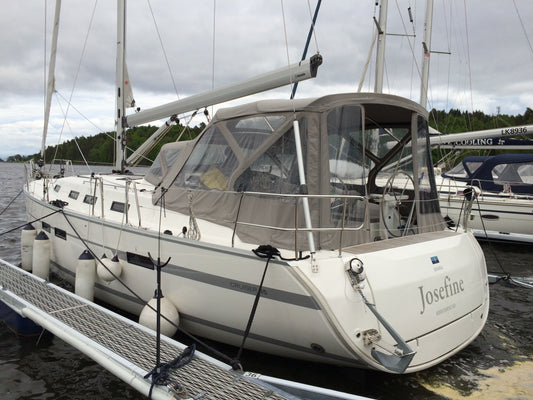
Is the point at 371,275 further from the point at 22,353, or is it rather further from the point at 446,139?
the point at 446,139

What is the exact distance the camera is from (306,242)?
3.97 metres

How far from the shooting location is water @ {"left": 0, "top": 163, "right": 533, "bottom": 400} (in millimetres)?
4074

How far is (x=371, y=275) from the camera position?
3.67 m

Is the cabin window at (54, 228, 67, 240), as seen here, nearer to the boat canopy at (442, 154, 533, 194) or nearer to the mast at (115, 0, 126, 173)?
the mast at (115, 0, 126, 173)

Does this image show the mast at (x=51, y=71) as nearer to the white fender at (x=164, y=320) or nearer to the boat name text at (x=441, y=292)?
the white fender at (x=164, y=320)

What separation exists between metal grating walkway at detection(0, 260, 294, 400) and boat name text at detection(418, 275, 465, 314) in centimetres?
148

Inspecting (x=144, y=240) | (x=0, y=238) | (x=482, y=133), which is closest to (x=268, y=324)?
(x=144, y=240)

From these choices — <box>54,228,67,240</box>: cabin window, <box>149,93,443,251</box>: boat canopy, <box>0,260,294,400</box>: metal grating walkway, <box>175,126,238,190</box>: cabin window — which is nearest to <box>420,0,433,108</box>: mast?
<box>149,93,443,251</box>: boat canopy

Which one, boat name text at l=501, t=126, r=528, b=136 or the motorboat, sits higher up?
boat name text at l=501, t=126, r=528, b=136

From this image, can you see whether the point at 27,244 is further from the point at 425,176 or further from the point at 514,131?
the point at 514,131

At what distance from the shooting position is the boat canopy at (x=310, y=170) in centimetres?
414

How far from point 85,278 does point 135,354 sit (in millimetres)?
2034

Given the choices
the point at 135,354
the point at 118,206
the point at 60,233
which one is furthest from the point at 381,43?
the point at 135,354

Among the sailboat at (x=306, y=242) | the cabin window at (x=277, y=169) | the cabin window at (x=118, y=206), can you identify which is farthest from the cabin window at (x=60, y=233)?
the cabin window at (x=277, y=169)
